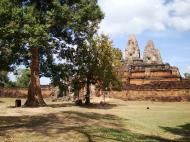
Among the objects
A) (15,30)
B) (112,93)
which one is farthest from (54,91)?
(15,30)

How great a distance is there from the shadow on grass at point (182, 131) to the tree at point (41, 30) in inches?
508

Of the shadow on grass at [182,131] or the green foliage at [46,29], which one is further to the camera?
the green foliage at [46,29]

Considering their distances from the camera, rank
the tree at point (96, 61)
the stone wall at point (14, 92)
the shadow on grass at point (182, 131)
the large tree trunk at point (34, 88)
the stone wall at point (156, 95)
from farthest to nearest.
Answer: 1. the stone wall at point (14, 92)
2. the stone wall at point (156, 95)
3. the tree at point (96, 61)
4. the large tree trunk at point (34, 88)
5. the shadow on grass at point (182, 131)

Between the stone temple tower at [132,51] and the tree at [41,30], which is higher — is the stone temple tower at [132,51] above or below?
above

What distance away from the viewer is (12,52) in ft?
103

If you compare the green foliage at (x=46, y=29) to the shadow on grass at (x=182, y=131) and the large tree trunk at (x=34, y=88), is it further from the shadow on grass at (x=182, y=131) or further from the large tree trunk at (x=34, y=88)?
the shadow on grass at (x=182, y=131)

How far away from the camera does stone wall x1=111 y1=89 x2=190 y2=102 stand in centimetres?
4938

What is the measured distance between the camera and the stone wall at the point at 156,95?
4938cm

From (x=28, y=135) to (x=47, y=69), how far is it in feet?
72.1

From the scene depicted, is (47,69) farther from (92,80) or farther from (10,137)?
(10,137)

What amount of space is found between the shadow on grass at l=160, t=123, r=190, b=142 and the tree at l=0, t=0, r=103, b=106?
12915 millimetres

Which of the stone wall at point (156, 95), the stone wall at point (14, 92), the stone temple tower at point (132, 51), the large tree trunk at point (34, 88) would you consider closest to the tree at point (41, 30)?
the large tree trunk at point (34, 88)

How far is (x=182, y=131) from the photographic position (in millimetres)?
19406

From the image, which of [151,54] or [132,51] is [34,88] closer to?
[132,51]
